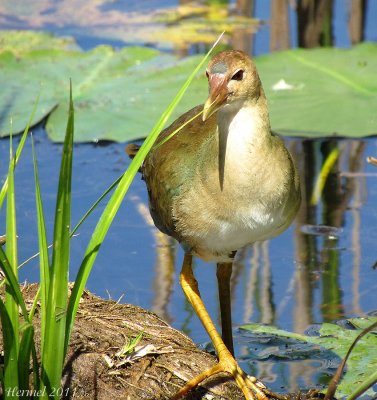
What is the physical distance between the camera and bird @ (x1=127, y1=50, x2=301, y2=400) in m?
3.14

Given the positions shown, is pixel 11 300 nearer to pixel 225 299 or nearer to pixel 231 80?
pixel 231 80

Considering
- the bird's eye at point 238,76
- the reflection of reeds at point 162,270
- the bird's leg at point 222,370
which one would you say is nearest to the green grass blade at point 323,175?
the reflection of reeds at point 162,270

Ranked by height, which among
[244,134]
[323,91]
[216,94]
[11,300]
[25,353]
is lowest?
[25,353]

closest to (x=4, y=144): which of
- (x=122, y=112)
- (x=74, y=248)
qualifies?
(x=122, y=112)

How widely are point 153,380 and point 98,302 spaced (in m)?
0.53

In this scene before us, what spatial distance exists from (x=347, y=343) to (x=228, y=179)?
103 centimetres

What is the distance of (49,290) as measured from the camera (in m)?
2.68

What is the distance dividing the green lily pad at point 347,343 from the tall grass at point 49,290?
122 cm

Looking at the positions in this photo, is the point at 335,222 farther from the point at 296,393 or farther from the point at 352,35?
the point at 352,35

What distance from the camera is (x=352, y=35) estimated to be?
7.03 meters

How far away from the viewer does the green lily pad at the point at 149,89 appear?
551 centimetres

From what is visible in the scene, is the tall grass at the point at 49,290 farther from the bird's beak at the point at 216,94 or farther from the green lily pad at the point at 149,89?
the green lily pad at the point at 149,89

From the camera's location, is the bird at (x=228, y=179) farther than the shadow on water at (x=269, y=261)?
No

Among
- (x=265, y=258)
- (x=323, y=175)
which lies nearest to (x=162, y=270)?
(x=265, y=258)
